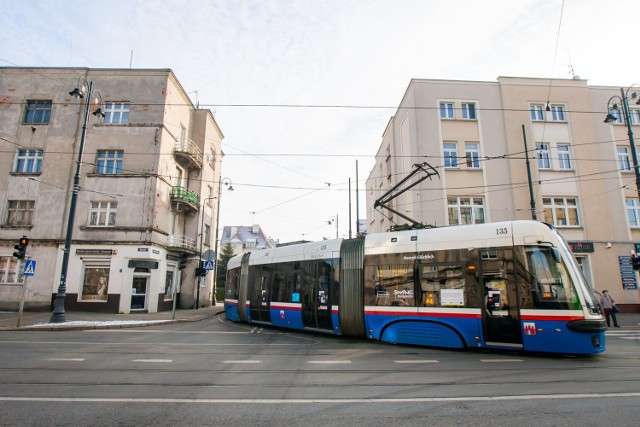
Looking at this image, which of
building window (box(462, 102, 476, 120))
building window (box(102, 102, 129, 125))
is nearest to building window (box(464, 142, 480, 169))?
building window (box(462, 102, 476, 120))

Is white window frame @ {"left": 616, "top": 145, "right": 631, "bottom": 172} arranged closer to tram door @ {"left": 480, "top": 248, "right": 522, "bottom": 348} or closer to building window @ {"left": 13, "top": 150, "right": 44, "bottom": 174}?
tram door @ {"left": 480, "top": 248, "right": 522, "bottom": 348}

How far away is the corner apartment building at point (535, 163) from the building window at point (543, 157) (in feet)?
0.20

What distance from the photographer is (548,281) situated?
8523 mm

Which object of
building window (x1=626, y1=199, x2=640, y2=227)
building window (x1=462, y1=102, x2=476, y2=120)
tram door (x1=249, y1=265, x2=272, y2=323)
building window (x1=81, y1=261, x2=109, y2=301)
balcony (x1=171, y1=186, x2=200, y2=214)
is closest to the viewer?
tram door (x1=249, y1=265, x2=272, y2=323)

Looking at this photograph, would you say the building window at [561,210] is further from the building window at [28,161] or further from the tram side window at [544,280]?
the building window at [28,161]

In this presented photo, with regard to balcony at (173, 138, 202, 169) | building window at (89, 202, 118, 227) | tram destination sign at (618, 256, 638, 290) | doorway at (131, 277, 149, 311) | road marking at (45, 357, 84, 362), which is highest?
balcony at (173, 138, 202, 169)

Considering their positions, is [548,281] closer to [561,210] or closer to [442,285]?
[442,285]

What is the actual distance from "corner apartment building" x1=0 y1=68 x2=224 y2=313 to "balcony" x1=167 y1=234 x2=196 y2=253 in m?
0.13

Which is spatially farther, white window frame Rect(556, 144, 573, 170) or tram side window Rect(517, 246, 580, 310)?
white window frame Rect(556, 144, 573, 170)

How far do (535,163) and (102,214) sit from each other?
86.3ft

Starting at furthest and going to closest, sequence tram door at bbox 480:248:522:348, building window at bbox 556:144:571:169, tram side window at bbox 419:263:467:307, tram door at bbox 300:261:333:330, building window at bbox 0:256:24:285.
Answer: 1. building window at bbox 556:144:571:169
2. building window at bbox 0:256:24:285
3. tram door at bbox 300:261:333:330
4. tram side window at bbox 419:263:467:307
5. tram door at bbox 480:248:522:348

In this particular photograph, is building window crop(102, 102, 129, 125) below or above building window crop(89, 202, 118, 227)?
above

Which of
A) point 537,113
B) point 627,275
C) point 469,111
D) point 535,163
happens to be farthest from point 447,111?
point 627,275

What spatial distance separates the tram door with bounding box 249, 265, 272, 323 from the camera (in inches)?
571
